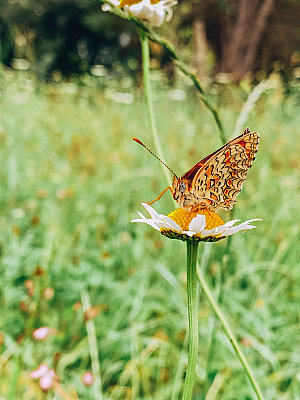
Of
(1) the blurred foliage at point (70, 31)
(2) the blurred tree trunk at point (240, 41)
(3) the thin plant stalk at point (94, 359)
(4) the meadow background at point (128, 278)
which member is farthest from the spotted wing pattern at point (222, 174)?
(1) the blurred foliage at point (70, 31)

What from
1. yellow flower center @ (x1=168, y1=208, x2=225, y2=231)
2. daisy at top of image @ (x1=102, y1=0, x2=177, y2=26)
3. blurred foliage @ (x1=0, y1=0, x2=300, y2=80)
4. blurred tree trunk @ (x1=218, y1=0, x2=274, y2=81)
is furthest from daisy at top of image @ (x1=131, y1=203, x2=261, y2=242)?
blurred foliage @ (x1=0, y1=0, x2=300, y2=80)

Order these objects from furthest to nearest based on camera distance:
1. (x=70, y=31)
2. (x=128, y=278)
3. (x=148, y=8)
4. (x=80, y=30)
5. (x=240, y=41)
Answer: (x=70, y=31)
(x=80, y=30)
(x=240, y=41)
(x=128, y=278)
(x=148, y=8)

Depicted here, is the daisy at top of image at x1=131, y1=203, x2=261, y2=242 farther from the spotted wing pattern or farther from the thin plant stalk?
the thin plant stalk

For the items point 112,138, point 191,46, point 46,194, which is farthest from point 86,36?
point 46,194

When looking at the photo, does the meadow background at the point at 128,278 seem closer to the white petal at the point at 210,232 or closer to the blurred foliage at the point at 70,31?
the white petal at the point at 210,232

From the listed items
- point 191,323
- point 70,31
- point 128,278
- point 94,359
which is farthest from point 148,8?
point 70,31

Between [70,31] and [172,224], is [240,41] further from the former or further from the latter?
[70,31]
